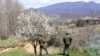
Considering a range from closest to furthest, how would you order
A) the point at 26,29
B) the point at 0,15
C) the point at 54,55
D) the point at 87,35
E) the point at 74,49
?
the point at 26,29 < the point at 54,55 < the point at 74,49 < the point at 87,35 < the point at 0,15

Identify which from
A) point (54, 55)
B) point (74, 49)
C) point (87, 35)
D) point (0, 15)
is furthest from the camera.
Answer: point (0, 15)

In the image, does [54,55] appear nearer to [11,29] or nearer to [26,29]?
[26,29]

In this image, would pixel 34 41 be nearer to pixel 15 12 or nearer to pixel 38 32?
pixel 38 32

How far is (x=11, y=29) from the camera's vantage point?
223ft

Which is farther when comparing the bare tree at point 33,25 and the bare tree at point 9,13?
the bare tree at point 9,13

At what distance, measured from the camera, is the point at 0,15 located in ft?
213

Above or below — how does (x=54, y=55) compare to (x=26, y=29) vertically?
below

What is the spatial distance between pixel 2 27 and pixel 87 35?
93.8ft

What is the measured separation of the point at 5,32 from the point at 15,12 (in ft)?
17.6

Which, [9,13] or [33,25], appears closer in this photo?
Answer: [33,25]

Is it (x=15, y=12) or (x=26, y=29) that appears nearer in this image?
(x=26, y=29)

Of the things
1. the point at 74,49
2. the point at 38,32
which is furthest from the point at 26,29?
the point at 74,49

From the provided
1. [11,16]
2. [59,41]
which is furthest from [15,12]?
[59,41]

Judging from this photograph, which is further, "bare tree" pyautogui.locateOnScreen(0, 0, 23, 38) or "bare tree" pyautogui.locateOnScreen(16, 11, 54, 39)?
"bare tree" pyautogui.locateOnScreen(0, 0, 23, 38)
